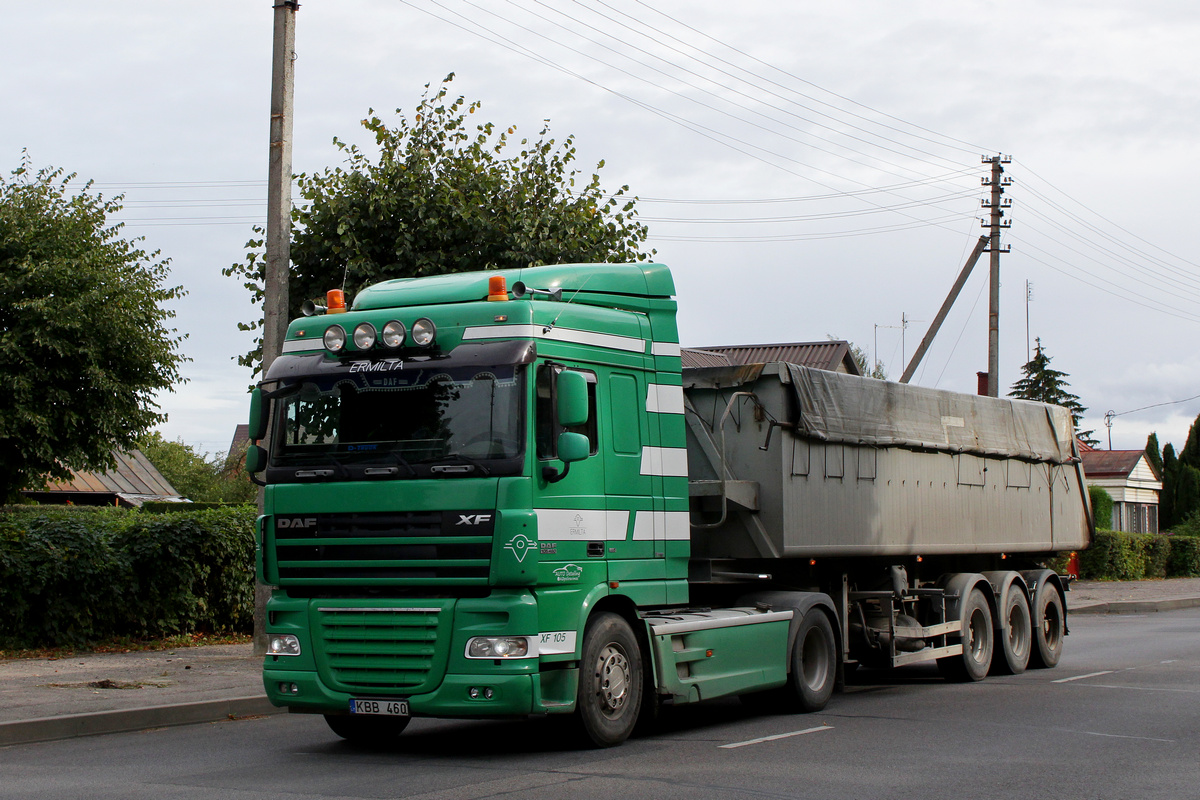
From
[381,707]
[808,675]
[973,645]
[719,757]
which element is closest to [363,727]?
[381,707]

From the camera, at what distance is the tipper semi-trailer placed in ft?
28.2

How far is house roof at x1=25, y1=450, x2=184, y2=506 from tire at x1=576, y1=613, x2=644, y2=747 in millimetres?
32219

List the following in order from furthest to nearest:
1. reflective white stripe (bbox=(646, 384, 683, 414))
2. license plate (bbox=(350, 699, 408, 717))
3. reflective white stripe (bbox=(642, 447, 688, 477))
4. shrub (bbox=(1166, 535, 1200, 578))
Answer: shrub (bbox=(1166, 535, 1200, 578)) < reflective white stripe (bbox=(646, 384, 683, 414)) < reflective white stripe (bbox=(642, 447, 688, 477)) < license plate (bbox=(350, 699, 408, 717))

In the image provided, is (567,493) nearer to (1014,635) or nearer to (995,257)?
(1014,635)

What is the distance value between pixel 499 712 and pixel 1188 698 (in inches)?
280

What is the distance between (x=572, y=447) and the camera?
8.60m

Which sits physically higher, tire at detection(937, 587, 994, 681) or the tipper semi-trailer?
the tipper semi-trailer

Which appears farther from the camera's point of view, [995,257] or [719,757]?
[995,257]

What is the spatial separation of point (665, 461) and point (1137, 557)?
109 ft

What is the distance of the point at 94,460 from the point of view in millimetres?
26297

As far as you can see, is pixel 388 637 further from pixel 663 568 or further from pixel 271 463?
pixel 663 568

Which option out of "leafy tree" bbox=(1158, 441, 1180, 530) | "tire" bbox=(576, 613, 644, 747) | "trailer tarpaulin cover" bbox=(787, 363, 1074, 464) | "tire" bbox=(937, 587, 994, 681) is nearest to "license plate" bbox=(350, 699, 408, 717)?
"tire" bbox=(576, 613, 644, 747)

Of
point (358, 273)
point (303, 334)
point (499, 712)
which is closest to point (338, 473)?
point (303, 334)

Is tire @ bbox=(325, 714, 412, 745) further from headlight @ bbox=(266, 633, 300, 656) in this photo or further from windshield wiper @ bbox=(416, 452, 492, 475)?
windshield wiper @ bbox=(416, 452, 492, 475)
